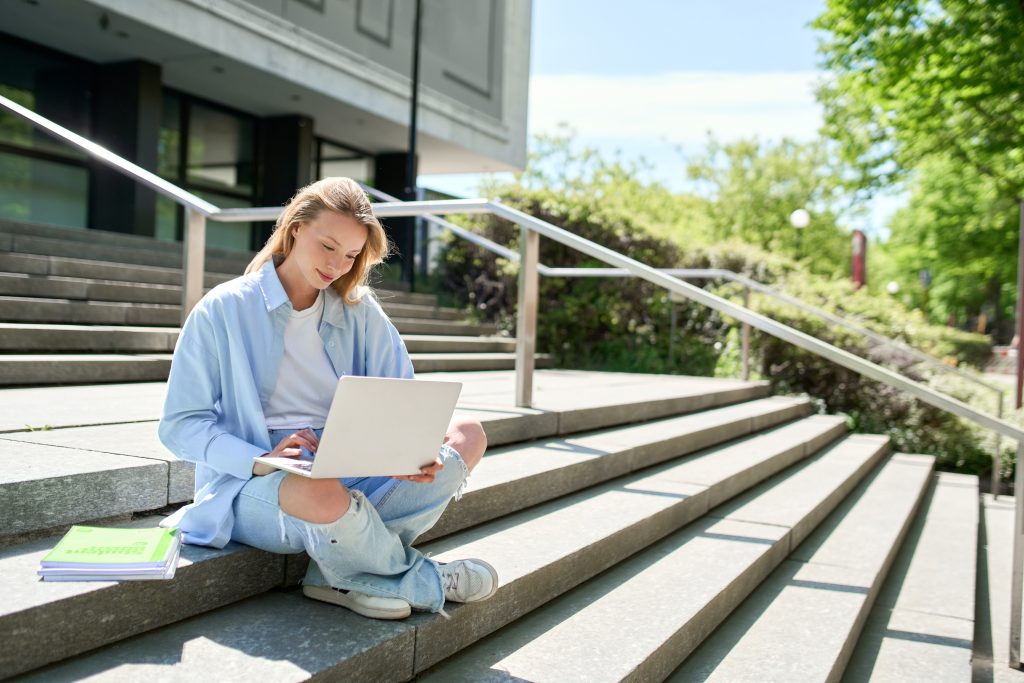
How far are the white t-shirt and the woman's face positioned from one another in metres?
0.16

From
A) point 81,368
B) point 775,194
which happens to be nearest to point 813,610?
point 81,368

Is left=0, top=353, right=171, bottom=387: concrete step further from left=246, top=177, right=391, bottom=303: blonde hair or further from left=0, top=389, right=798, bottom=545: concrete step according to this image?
left=246, top=177, right=391, bottom=303: blonde hair

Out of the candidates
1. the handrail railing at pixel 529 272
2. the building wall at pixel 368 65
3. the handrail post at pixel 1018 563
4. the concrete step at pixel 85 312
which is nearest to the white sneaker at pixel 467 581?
the handrail railing at pixel 529 272

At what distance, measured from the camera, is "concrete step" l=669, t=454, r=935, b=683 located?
293 cm

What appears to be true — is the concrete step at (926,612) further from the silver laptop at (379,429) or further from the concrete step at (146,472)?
the silver laptop at (379,429)

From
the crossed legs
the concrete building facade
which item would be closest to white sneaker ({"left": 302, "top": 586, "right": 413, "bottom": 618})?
→ the crossed legs

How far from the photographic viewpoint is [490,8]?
15117 mm

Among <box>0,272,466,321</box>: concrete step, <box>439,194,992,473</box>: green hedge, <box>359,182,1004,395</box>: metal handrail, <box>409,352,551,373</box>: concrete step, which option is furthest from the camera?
<box>439,194,992,473</box>: green hedge

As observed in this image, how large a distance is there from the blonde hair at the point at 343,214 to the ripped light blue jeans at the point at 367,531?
484mm

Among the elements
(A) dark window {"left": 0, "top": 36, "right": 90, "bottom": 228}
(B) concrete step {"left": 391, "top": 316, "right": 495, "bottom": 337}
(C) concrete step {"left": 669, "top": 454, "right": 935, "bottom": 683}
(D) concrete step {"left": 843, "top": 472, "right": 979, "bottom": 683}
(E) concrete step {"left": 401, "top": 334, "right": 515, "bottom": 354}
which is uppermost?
(A) dark window {"left": 0, "top": 36, "right": 90, "bottom": 228}

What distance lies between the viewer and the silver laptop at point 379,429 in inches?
76.9

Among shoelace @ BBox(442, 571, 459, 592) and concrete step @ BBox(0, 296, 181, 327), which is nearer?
shoelace @ BBox(442, 571, 459, 592)

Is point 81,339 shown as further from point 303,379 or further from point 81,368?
point 303,379

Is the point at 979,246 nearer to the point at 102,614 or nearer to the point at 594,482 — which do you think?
the point at 594,482
